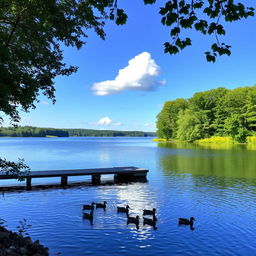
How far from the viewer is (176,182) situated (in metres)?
24.9

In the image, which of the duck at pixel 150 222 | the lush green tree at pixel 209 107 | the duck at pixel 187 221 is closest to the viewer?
the duck at pixel 187 221

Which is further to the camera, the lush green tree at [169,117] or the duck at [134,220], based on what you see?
the lush green tree at [169,117]

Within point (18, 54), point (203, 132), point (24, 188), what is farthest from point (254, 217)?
point (203, 132)

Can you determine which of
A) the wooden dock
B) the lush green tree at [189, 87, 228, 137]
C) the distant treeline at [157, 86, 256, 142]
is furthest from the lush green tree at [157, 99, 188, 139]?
the wooden dock

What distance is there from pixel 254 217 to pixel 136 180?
46.2 ft

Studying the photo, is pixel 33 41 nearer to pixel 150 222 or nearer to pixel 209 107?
pixel 150 222

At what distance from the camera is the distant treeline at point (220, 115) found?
87.1 m

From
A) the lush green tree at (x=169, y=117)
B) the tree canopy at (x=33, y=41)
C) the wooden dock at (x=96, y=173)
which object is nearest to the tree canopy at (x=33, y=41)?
the tree canopy at (x=33, y=41)

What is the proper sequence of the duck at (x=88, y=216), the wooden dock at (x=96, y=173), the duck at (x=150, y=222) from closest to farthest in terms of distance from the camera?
1. the duck at (x=150, y=222)
2. the duck at (x=88, y=216)
3. the wooden dock at (x=96, y=173)

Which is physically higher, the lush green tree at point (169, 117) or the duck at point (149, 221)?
the lush green tree at point (169, 117)

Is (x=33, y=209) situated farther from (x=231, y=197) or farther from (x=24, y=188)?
(x=231, y=197)

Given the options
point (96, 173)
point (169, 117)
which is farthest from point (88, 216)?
point (169, 117)

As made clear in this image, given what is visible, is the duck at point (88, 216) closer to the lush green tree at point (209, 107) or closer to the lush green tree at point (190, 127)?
the lush green tree at point (190, 127)

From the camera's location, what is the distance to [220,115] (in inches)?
3706
